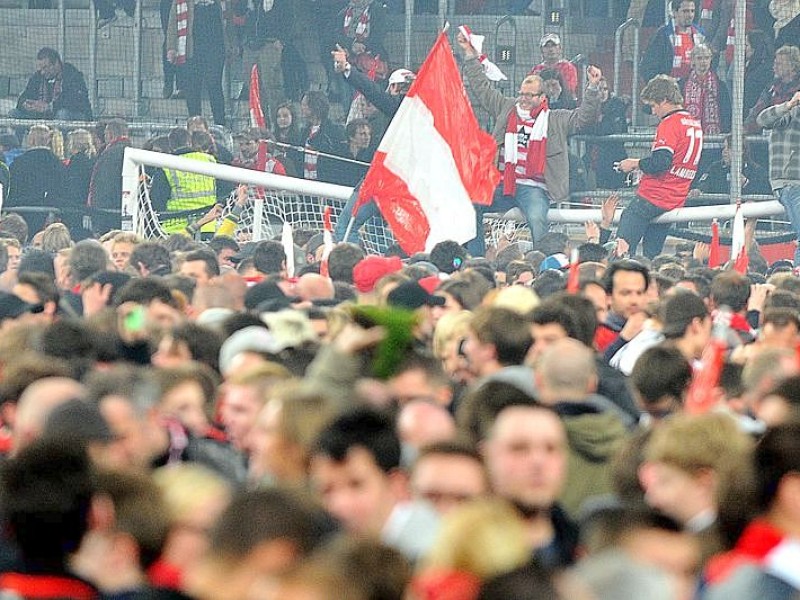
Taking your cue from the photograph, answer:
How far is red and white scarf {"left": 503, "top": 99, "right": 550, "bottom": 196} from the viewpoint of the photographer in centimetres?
1900

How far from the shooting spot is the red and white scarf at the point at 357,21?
23.2 metres

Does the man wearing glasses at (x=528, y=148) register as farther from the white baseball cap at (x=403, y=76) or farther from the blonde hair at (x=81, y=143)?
the blonde hair at (x=81, y=143)

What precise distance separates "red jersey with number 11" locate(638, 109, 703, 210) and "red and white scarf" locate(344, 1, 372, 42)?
5.06 meters

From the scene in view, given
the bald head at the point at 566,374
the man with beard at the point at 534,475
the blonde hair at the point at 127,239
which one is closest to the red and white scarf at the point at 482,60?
the blonde hair at the point at 127,239

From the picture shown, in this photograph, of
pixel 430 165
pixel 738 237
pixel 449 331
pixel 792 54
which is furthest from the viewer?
pixel 792 54

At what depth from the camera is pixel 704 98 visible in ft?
70.1

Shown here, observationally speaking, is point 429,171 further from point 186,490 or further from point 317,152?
point 186,490

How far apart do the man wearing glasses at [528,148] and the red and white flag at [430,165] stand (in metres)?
2.84

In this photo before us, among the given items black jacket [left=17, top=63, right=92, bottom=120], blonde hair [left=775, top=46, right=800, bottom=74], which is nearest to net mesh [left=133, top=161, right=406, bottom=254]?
black jacket [left=17, top=63, right=92, bottom=120]

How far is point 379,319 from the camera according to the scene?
6.86 m

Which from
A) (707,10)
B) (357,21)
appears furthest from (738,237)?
(357,21)

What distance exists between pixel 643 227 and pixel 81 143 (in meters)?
5.24

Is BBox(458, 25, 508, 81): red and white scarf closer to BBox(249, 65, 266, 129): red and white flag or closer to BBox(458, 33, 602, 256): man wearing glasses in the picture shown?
BBox(458, 33, 602, 256): man wearing glasses

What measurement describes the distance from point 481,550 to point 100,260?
8240mm
